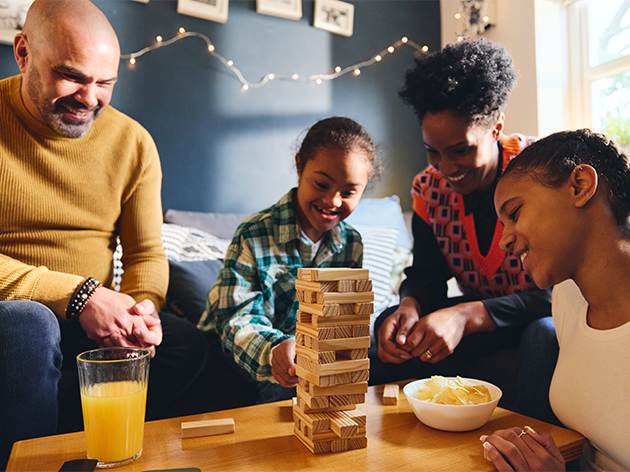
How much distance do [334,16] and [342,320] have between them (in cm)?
243

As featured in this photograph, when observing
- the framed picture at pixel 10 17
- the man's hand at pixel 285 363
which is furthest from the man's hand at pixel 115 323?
the framed picture at pixel 10 17

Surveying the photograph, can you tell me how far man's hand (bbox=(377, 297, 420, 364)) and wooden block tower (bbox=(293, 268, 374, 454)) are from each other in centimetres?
34

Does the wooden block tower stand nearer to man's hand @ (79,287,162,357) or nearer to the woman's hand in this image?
the woman's hand

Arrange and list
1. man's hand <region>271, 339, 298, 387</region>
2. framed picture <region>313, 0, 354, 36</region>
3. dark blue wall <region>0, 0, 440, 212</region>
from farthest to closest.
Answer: framed picture <region>313, 0, 354, 36</region> → dark blue wall <region>0, 0, 440, 212</region> → man's hand <region>271, 339, 298, 387</region>

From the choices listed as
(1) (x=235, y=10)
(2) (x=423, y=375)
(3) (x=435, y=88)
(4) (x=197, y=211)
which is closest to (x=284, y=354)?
(2) (x=423, y=375)

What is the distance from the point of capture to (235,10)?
2.53 metres

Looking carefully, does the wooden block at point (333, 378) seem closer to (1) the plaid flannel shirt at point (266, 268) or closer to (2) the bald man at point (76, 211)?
(1) the plaid flannel shirt at point (266, 268)

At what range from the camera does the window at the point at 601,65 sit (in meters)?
2.37

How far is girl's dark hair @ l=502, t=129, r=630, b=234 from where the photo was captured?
34.7 inches

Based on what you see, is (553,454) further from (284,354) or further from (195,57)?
(195,57)

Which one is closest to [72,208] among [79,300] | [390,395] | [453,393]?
[79,300]

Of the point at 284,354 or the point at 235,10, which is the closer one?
the point at 284,354

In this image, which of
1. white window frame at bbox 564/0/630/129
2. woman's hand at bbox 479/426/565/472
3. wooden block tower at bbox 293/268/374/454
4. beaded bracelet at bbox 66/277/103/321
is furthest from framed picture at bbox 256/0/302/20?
woman's hand at bbox 479/426/565/472

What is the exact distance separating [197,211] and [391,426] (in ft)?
5.84
